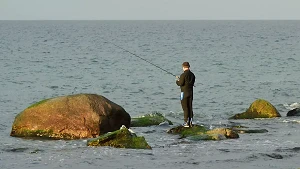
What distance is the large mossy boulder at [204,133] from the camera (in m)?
17.3

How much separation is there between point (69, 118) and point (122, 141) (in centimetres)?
231

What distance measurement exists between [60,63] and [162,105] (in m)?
27.7

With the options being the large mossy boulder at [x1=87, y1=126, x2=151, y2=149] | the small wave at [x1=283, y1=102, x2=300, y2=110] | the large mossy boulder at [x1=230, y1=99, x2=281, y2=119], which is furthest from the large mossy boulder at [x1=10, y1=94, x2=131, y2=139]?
the small wave at [x1=283, y1=102, x2=300, y2=110]

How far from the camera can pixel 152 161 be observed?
1448 cm

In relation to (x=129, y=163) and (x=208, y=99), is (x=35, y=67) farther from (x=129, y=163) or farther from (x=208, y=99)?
(x=129, y=163)

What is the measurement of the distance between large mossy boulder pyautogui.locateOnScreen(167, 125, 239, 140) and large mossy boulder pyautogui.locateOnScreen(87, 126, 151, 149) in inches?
73.8

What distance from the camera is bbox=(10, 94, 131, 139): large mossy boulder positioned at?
17.9 meters

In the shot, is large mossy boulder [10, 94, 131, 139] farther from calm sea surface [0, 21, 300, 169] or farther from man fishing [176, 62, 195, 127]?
man fishing [176, 62, 195, 127]

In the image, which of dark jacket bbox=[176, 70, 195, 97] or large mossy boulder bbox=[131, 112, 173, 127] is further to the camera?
large mossy boulder bbox=[131, 112, 173, 127]

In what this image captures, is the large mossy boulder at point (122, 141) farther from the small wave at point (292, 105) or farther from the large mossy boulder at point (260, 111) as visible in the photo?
the small wave at point (292, 105)

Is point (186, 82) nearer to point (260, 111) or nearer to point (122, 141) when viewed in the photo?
point (122, 141)

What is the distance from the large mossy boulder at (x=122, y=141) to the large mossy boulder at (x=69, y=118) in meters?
1.46

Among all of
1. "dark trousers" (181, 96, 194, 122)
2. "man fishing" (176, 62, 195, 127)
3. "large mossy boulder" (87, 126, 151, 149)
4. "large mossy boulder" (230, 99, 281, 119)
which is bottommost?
"large mossy boulder" (87, 126, 151, 149)

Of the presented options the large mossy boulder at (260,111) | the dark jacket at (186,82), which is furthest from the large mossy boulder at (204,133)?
the large mossy boulder at (260,111)
